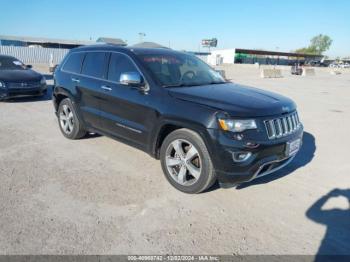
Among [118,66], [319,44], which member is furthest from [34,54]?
[319,44]

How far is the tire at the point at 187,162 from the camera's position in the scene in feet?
11.9

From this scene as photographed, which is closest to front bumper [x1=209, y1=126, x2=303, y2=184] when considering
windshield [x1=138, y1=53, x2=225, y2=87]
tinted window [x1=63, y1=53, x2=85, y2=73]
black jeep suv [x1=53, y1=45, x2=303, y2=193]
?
black jeep suv [x1=53, y1=45, x2=303, y2=193]

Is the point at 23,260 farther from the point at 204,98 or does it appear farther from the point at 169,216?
the point at 204,98

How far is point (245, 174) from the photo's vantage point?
11.5ft

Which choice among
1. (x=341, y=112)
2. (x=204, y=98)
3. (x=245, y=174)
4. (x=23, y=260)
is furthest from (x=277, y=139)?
(x=341, y=112)

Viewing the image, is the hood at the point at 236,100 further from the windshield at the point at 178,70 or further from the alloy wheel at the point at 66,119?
the alloy wheel at the point at 66,119

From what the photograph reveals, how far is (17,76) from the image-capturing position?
9656mm

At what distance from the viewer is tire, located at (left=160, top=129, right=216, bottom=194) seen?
364 centimetres

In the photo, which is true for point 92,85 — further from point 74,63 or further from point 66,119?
point 66,119

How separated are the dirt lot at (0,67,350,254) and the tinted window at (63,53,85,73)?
57.3 inches

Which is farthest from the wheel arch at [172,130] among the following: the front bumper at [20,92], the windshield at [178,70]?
the front bumper at [20,92]

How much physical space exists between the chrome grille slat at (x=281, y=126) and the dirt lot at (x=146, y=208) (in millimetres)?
809

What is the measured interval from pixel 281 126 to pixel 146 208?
1.94 m

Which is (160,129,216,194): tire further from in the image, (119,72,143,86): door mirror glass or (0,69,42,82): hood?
(0,69,42,82): hood
